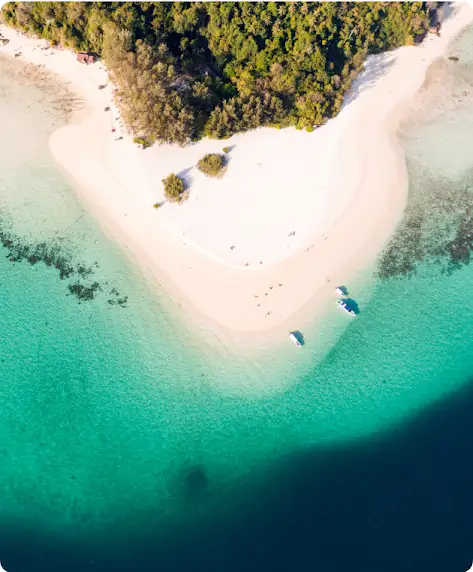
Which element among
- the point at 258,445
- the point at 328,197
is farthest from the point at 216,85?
the point at 258,445

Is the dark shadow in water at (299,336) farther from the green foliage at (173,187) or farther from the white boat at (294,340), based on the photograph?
the green foliage at (173,187)

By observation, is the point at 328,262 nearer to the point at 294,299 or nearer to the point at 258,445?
the point at 294,299

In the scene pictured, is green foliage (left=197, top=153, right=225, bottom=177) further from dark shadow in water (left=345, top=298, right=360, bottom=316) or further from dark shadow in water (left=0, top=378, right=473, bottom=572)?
dark shadow in water (left=0, top=378, right=473, bottom=572)

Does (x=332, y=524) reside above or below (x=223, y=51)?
below

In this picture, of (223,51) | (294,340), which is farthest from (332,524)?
(223,51)

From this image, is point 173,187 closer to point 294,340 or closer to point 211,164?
point 211,164

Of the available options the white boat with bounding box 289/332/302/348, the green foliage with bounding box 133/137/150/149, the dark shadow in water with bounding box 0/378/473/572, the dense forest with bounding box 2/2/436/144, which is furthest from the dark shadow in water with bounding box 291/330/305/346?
the green foliage with bounding box 133/137/150/149
